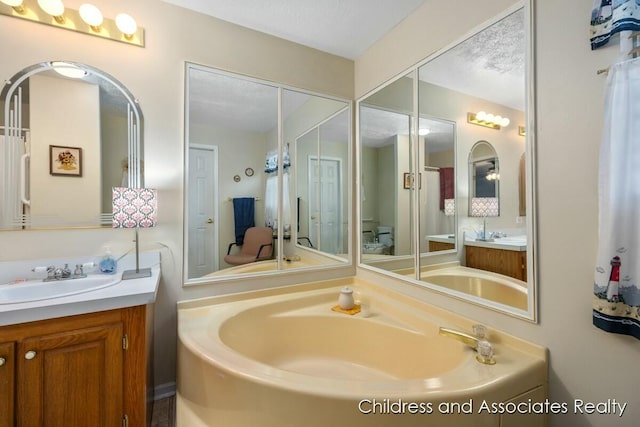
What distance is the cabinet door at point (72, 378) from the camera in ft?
3.57

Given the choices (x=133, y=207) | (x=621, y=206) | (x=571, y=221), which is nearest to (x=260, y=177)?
(x=133, y=207)

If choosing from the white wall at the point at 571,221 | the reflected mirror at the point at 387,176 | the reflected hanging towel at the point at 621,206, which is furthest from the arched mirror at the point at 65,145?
the reflected hanging towel at the point at 621,206

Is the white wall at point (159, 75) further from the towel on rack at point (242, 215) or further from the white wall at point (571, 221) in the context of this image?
the white wall at point (571, 221)

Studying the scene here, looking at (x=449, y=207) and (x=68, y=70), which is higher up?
(x=68, y=70)

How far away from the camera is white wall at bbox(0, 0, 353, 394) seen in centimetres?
145

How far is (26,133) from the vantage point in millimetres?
1438

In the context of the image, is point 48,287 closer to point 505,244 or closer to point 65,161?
point 65,161

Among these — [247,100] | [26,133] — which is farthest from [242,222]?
[26,133]

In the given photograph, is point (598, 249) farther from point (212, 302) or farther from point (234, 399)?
→ point (212, 302)

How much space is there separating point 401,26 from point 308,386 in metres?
2.32

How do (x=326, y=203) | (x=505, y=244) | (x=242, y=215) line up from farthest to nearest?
1. (x=326, y=203)
2. (x=242, y=215)
3. (x=505, y=244)

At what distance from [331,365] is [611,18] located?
2.24 metres

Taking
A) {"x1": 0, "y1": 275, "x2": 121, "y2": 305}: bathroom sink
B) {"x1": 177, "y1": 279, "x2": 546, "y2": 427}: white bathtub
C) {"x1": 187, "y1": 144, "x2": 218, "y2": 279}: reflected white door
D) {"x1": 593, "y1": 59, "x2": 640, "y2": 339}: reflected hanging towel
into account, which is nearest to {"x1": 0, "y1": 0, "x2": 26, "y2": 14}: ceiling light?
{"x1": 187, "y1": 144, "x2": 218, "y2": 279}: reflected white door

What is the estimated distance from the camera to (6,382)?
1.05 metres
